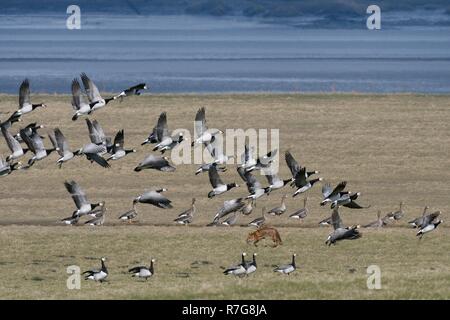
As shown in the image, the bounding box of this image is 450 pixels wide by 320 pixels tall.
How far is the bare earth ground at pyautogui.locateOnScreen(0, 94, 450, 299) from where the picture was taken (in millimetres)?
24669

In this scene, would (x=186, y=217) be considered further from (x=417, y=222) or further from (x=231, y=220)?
(x=417, y=222)

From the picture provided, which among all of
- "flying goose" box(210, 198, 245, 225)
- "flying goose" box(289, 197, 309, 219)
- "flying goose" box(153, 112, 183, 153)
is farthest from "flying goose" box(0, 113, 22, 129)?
"flying goose" box(289, 197, 309, 219)

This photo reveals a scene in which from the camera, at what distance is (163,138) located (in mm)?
29734

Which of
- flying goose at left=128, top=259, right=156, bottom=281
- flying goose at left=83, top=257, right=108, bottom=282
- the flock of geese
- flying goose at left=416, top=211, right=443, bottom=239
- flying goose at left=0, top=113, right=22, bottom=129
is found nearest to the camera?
flying goose at left=83, top=257, right=108, bottom=282

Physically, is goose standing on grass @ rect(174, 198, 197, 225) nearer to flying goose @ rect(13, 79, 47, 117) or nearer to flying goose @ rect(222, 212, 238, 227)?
flying goose @ rect(222, 212, 238, 227)

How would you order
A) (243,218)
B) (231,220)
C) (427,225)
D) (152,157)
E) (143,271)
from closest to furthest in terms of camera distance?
(143,271)
(152,157)
(427,225)
(231,220)
(243,218)

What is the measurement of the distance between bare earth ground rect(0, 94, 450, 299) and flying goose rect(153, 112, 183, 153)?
2.62 m

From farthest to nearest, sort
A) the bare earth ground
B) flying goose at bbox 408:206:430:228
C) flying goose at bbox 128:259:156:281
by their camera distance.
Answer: flying goose at bbox 408:206:430:228 → flying goose at bbox 128:259:156:281 → the bare earth ground

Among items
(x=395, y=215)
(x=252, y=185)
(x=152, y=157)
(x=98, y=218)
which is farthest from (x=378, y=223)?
(x=152, y=157)

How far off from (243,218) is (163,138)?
22.4 ft

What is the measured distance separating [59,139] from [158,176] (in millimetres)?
13133

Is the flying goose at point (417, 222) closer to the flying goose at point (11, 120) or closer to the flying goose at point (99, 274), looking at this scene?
the flying goose at point (99, 274)
